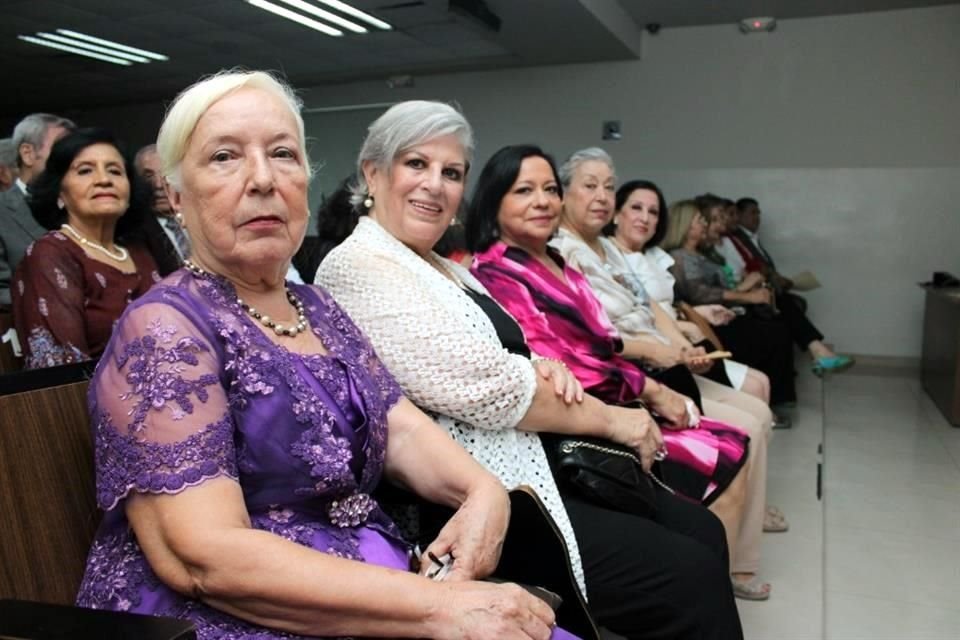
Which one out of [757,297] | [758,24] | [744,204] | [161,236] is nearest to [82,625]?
[161,236]

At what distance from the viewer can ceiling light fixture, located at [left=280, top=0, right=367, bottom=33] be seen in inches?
210

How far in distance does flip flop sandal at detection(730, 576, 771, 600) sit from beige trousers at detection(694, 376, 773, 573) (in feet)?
0.13

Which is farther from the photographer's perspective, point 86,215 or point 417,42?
point 417,42

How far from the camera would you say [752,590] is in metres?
2.38

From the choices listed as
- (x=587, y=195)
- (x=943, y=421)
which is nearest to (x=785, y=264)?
(x=943, y=421)

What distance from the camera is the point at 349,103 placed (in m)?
8.43

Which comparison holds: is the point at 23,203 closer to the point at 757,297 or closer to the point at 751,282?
the point at 757,297

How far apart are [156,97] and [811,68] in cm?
729

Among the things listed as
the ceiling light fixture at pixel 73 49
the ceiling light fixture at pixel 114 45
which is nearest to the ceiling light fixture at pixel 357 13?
the ceiling light fixture at pixel 114 45

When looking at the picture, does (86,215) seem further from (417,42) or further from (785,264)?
(785,264)

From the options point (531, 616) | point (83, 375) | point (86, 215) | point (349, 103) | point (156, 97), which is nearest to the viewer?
point (531, 616)

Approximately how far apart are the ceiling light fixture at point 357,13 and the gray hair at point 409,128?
405 centimetres

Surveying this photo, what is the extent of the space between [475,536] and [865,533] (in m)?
2.33

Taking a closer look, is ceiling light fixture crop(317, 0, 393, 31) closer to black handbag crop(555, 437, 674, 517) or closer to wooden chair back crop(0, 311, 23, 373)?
wooden chair back crop(0, 311, 23, 373)
